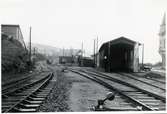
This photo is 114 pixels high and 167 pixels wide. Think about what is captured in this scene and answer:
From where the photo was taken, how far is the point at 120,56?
23609 mm

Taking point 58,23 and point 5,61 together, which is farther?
point 5,61

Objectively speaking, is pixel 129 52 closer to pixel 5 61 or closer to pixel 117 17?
pixel 5 61

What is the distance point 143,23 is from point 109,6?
3.42ft

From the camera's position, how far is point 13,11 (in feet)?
18.1

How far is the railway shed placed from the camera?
20694mm

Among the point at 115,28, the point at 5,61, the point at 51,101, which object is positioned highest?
the point at 115,28

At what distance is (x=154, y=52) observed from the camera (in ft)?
25.2

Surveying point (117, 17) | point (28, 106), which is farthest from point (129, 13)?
point (28, 106)

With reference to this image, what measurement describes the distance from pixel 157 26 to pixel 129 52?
50.1 feet

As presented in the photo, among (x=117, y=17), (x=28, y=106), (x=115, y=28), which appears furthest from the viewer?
(x=115, y=28)

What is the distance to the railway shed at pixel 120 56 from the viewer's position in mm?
20694

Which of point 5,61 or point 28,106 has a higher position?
point 5,61

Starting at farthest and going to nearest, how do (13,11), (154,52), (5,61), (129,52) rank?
(129,52) → (5,61) → (154,52) → (13,11)

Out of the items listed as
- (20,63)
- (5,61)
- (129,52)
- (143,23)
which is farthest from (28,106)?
(129,52)
